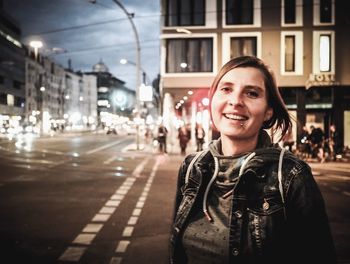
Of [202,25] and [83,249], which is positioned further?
[202,25]

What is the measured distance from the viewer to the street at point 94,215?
22.5 ft

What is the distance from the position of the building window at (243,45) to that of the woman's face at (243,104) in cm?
3022

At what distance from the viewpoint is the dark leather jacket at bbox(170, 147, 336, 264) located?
186 cm

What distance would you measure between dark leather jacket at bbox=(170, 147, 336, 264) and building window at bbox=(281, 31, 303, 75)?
1223 inches

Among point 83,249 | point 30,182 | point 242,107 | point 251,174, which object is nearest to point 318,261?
point 251,174

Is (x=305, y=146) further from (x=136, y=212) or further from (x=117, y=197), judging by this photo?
(x=136, y=212)

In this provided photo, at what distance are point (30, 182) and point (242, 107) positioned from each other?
1448cm

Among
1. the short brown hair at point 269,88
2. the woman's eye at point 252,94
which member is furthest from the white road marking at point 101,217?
the woman's eye at point 252,94

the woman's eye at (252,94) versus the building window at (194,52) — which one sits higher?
the building window at (194,52)

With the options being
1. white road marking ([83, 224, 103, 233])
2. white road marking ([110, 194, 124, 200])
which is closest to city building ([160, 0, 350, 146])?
white road marking ([110, 194, 124, 200])

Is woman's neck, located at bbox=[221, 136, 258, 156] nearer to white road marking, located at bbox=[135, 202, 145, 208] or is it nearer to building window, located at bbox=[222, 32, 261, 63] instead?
white road marking, located at bbox=[135, 202, 145, 208]

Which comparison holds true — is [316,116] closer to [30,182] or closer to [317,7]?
[317,7]

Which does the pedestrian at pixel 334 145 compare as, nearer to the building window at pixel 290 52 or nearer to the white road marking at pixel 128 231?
the building window at pixel 290 52

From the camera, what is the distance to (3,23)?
10444 centimetres
